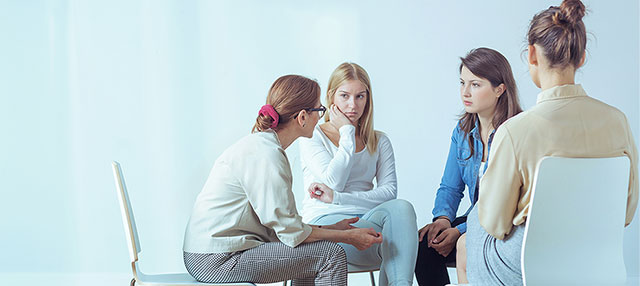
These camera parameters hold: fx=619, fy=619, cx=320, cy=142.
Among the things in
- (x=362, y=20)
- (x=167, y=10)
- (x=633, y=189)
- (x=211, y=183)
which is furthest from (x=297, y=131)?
(x=167, y=10)

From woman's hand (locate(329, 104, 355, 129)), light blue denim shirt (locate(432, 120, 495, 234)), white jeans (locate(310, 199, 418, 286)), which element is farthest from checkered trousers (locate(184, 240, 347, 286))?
woman's hand (locate(329, 104, 355, 129))

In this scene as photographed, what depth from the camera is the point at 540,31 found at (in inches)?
57.8

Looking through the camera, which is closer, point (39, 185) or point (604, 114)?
point (604, 114)

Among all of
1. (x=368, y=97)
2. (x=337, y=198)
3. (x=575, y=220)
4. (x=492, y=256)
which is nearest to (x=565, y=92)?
(x=575, y=220)

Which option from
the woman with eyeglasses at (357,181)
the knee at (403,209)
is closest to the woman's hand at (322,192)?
the woman with eyeglasses at (357,181)

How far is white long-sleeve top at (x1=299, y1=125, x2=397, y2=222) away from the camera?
2.26m

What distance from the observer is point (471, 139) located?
224cm

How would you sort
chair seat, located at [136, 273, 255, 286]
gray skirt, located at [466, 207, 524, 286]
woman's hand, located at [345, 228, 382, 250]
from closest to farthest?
gray skirt, located at [466, 207, 524, 286] → chair seat, located at [136, 273, 255, 286] → woman's hand, located at [345, 228, 382, 250]

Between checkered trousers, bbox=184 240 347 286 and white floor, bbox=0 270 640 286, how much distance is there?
213cm

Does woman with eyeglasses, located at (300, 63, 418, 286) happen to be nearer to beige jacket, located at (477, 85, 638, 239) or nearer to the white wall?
beige jacket, located at (477, 85, 638, 239)

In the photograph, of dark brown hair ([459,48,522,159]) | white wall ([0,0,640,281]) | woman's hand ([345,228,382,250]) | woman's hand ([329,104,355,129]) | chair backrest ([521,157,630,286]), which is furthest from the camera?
white wall ([0,0,640,281])

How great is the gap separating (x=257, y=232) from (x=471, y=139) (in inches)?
35.5

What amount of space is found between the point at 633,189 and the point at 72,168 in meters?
3.34

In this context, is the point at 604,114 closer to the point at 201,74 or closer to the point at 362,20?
the point at 362,20
